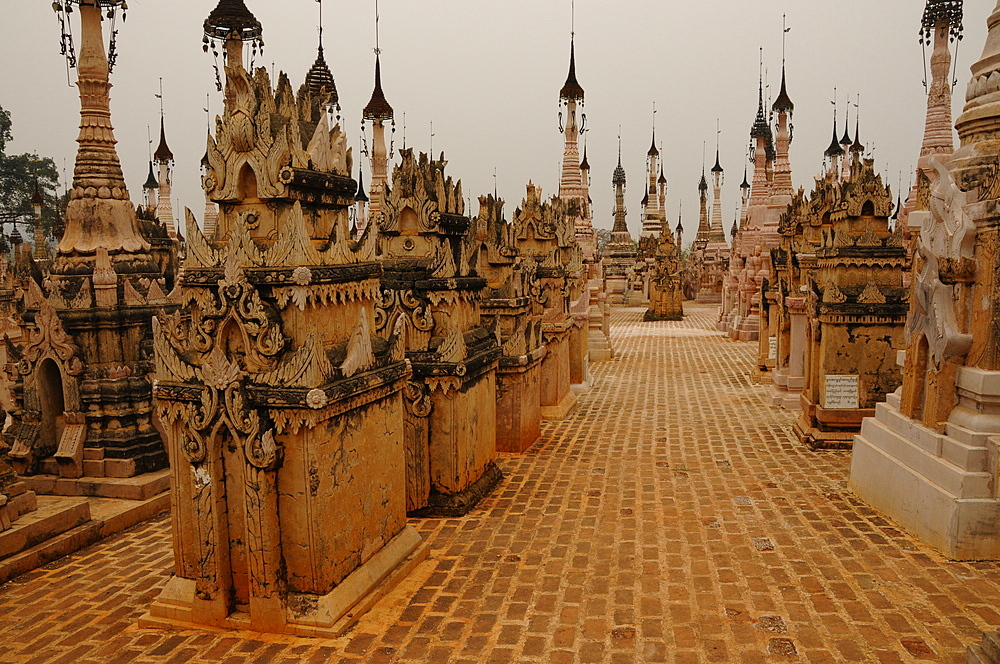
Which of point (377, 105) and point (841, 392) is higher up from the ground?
point (377, 105)

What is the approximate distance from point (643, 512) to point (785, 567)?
5.81 ft

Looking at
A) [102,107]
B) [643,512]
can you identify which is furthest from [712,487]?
[102,107]

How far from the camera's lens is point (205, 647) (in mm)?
4801

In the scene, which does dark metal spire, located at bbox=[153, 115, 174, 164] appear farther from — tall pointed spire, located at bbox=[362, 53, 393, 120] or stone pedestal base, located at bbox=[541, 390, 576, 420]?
stone pedestal base, located at bbox=[541, 390, 576, 420]

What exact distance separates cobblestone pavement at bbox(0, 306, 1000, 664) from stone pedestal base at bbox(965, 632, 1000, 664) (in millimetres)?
455

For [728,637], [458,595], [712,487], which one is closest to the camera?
[728,637]

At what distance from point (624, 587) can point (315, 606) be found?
2.50m

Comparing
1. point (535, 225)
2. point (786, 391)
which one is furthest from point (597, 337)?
point (786, 391)

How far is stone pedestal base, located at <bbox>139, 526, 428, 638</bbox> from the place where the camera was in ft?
16.1

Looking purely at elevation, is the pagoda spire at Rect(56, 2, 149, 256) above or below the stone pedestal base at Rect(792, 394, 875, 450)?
above

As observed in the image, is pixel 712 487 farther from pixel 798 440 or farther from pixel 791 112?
pixel 791 112

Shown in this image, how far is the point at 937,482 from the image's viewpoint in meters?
6.12

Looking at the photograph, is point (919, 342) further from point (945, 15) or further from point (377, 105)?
point (377, 105)

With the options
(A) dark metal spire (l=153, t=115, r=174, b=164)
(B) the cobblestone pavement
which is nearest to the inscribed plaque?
(B) the cobblestone pavement
